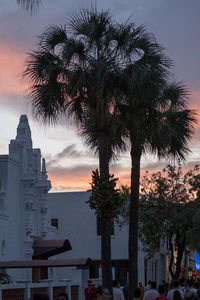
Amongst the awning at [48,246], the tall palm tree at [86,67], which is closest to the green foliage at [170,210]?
the awning at [48,246]

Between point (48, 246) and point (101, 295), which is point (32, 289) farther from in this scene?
point (48, 246)

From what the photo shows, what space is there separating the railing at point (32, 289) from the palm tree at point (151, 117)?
3.21 metres

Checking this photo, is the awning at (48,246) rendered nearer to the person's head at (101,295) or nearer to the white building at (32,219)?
the white building at (32,219)

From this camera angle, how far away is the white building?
34797mm

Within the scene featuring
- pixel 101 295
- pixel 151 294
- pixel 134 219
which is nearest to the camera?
pixel 101 295

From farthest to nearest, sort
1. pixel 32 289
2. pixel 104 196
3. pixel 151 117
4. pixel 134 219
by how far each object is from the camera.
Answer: pixel 134 219, pixel 32 289, pixel 151 117, pixel 104 196

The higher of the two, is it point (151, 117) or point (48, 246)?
point (151, 117)

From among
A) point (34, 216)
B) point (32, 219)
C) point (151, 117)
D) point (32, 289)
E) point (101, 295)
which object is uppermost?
point (151, 117)

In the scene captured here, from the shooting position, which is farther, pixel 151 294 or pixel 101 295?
pixel 151 294

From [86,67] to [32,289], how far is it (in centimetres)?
839

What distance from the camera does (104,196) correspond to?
61.2 feet

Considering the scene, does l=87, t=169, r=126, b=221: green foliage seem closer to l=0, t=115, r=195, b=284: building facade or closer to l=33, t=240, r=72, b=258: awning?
l=0, t=115, r=195, b=284: building facade

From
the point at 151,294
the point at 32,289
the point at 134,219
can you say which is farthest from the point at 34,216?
the point at 151,294

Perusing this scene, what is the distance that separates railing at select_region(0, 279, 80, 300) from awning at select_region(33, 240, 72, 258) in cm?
928
